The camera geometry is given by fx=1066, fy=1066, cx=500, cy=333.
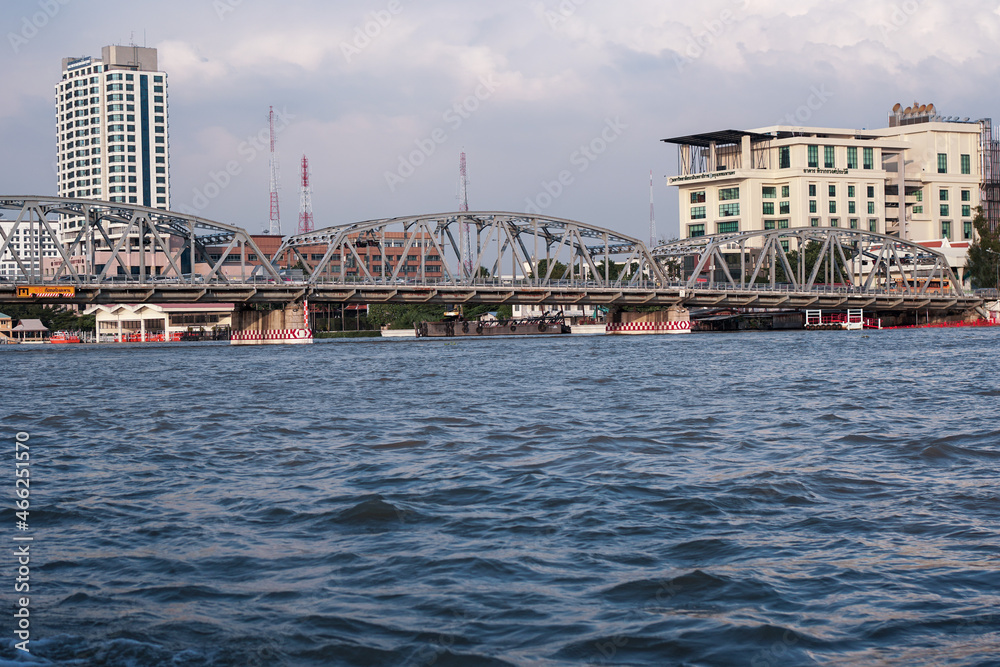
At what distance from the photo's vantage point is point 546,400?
3175 cm

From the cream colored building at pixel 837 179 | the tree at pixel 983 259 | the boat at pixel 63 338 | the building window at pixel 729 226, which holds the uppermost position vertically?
the cream colored building at pixel 837 179

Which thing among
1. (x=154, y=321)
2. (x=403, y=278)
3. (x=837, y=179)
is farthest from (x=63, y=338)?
(x=837, y=179)

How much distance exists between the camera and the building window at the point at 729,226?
558ft

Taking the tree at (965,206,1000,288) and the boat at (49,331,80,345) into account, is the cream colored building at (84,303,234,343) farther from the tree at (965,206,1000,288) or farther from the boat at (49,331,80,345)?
the tree at (965,206,1000,288)

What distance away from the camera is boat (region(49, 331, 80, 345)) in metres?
161

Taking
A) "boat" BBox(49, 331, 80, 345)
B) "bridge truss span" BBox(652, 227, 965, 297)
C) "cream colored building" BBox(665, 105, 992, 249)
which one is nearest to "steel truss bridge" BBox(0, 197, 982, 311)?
"bridge truss span" BBox(652, 227, 965, 297)

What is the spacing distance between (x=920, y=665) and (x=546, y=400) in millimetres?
23424

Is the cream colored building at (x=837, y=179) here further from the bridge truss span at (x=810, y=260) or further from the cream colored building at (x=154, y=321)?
the cream colored building at (x=154, y=321)

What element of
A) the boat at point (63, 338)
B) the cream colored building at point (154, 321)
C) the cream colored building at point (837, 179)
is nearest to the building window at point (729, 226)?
the cream colored building at point (837, 179)

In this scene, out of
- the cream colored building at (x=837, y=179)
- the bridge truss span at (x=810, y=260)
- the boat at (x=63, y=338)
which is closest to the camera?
the bridge truss span at (x=810, y=260)

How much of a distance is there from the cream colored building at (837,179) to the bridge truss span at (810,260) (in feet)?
20.6

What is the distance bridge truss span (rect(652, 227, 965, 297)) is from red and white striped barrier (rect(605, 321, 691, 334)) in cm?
502

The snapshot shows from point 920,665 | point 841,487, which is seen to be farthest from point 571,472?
point 920,665

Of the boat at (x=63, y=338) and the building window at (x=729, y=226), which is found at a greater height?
the building window at (x=729, y=226)
